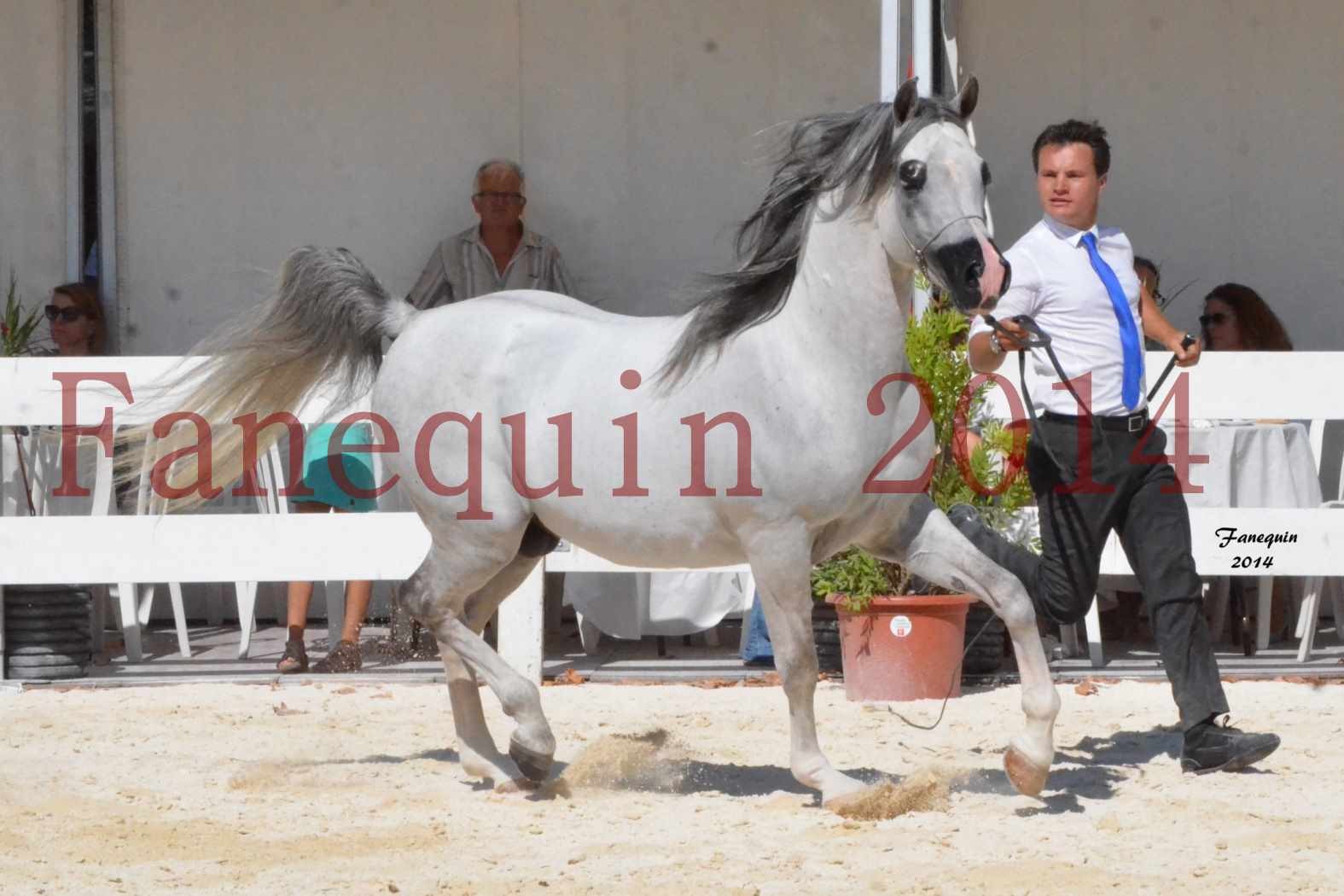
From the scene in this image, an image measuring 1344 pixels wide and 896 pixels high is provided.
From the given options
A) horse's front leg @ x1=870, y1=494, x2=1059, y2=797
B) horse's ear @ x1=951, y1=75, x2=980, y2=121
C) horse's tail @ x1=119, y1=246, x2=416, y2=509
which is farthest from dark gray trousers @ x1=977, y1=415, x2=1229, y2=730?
horse's tail @ x1=119, y1=246, x2=416, y2=509

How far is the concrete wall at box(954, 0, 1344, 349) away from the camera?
830cm

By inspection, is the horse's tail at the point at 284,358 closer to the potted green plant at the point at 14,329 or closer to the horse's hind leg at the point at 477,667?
the horse's hind leg at the point at 477,667

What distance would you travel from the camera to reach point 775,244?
14.9 feet

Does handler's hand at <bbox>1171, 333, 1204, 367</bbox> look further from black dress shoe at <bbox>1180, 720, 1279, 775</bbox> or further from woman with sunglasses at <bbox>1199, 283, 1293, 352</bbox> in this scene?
woman with sunglasses at <bbox>1199, 283, 1293, 352</bbox>

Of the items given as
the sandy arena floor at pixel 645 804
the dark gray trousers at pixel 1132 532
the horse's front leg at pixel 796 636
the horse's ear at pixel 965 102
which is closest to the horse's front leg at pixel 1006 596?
the sandy arena floor at pixel 645 804

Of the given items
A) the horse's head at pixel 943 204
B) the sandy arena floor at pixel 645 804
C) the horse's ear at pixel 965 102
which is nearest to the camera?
the sandy arena floor at pixel 645 804

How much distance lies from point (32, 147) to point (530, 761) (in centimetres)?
509

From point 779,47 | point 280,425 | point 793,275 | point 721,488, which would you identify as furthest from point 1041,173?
point 779,47

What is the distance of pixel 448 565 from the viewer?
486 cm

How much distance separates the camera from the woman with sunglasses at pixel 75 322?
7.86 m

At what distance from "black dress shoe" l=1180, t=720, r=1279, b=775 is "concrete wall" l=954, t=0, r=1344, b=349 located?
381 centimetres

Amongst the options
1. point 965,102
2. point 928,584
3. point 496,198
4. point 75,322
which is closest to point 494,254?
point 496,198

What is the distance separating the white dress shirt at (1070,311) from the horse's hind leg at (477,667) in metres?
1.58

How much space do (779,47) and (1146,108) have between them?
1793 mm
